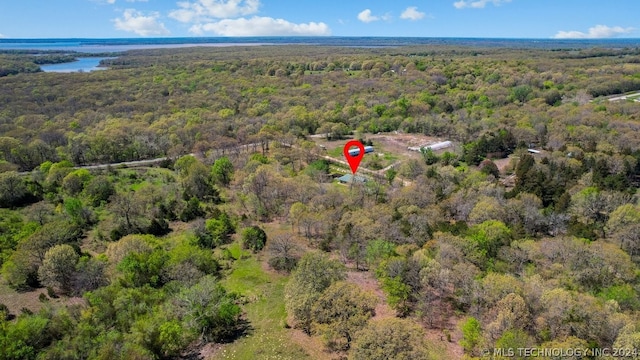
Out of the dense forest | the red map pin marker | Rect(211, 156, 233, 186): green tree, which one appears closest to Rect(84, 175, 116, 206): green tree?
the dense forest

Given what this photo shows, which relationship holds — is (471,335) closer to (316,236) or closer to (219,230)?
(316,236)

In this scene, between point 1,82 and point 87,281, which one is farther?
point 1,82

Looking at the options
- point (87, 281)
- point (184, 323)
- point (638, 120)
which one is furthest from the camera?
point (638, 120)

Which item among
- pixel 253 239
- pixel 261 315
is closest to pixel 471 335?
pixel 261 315

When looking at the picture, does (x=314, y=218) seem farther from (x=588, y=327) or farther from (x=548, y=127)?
(x=548, y=127)

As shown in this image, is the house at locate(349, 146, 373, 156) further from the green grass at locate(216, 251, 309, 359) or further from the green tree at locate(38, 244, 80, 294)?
the green tree at locate(38, 244, 80, 294)

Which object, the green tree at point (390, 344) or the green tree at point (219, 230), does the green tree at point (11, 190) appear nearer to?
the green tree at point (219, 230)

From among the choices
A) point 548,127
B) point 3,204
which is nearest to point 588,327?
point 548,127
